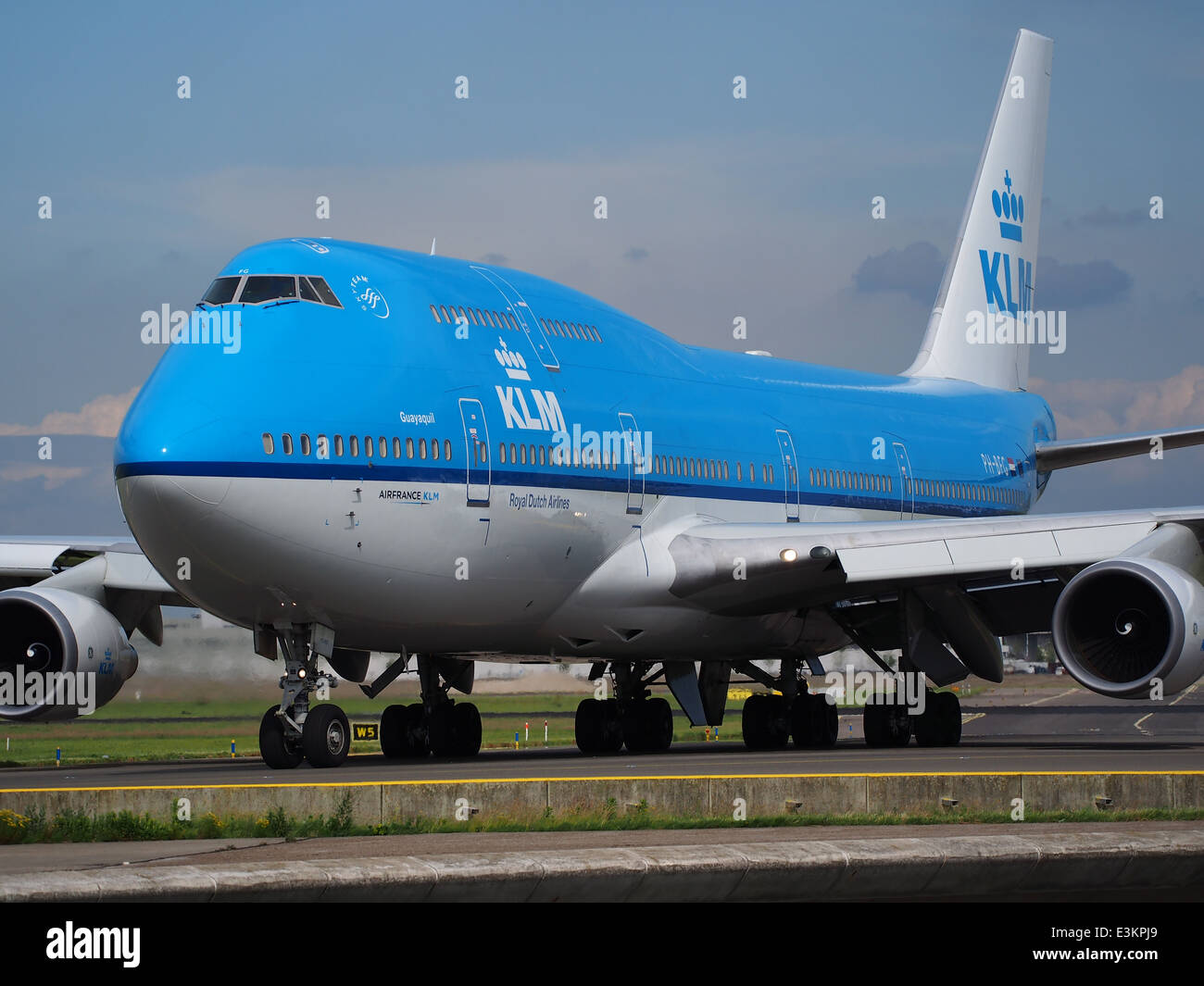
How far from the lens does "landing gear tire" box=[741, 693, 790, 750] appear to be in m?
24.8

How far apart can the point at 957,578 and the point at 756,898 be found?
11.6m

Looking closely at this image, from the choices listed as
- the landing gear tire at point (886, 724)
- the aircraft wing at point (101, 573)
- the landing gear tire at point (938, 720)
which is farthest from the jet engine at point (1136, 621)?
the aircraft wing at point (101, 573)

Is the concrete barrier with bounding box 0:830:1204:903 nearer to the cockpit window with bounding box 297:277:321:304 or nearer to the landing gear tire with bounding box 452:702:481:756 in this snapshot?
the cockpit window with bounding box 297:277:321:304

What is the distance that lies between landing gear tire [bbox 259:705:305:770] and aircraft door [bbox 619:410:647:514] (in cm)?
515

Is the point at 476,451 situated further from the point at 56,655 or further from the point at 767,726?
the point at 767,726

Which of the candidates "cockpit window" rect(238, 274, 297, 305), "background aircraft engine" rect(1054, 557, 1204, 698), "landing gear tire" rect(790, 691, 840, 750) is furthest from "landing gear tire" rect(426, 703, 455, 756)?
"background aircraft engine" rect(1054, 557, 1204, 698)

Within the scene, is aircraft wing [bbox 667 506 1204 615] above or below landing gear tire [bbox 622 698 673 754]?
above

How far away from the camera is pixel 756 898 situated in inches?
389

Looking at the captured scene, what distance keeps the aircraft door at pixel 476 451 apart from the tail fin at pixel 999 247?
15.6 meters

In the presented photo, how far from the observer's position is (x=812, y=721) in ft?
80.0

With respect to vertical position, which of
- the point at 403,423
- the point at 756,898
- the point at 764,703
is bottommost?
the point at 764,703

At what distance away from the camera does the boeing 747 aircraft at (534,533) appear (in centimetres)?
1666
